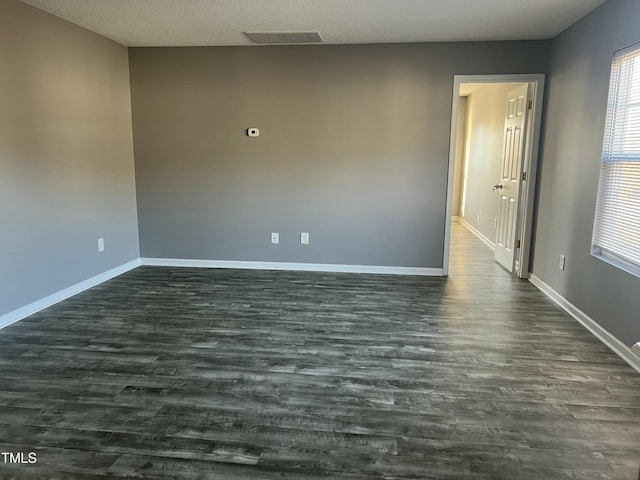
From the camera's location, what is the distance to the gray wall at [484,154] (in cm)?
636

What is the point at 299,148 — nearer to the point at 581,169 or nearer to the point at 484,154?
the point at 581,169

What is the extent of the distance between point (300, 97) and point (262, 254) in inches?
71.6

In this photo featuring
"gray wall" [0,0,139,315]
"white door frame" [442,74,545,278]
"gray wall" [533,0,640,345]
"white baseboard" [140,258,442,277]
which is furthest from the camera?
"white baseboard" [140,258,442,277]

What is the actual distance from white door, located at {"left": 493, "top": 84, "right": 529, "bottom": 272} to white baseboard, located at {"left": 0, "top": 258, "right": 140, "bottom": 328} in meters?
4.36

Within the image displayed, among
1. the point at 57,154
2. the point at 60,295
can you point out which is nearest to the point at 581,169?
the point at 57,154

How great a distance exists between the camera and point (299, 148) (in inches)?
198

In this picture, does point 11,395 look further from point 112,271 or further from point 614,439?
point 614,439

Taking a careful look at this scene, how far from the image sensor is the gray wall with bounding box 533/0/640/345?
309cm

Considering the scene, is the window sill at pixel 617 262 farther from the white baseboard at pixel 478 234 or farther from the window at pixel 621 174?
the white baseboard at pixel 478 234

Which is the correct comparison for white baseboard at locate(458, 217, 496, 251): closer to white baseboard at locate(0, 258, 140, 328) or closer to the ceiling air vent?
the ceiling air vent

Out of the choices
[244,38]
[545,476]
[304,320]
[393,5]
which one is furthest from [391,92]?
[545,476]

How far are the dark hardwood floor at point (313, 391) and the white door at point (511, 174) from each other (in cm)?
115

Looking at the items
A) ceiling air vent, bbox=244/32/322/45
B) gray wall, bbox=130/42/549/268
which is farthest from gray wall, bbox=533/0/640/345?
ceiling air vent, bbox=244/32/322/45

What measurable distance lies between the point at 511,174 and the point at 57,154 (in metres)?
4.68
